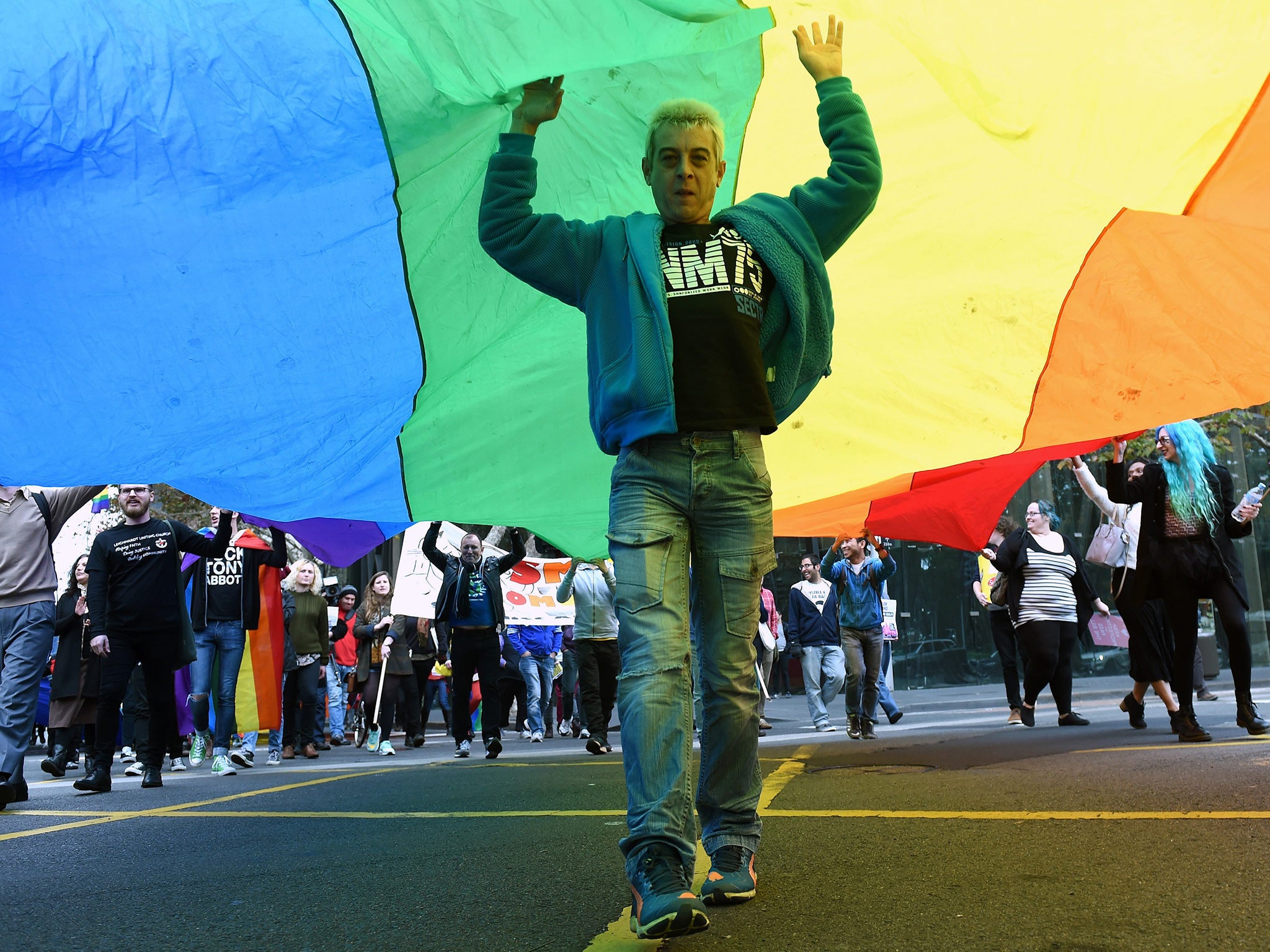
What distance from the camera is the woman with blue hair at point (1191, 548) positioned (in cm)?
668

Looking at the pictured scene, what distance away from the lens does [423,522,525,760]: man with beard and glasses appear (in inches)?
370

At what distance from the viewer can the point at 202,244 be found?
4250 mm

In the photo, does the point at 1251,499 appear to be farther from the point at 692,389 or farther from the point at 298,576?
the point at 298,576

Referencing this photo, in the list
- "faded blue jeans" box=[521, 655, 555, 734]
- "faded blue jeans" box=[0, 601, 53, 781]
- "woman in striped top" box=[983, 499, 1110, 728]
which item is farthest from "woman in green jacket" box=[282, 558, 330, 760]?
"woman in striped top" box=[983, 499, 1110, 728]

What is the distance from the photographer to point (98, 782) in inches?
280

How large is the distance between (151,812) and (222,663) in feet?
11.5

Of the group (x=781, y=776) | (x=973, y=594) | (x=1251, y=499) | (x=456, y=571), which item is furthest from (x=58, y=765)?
(x=973, y=594)

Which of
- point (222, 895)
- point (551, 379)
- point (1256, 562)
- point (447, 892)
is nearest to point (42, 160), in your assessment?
point (551, 379)

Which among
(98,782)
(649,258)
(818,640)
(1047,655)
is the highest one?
(649,258)

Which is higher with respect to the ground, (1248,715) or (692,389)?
(692,389)

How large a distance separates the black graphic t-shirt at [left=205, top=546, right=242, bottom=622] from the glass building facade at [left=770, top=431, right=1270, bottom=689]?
40.3ft

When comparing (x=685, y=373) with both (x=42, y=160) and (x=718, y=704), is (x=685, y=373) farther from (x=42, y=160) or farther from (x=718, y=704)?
(x=42, y=160)

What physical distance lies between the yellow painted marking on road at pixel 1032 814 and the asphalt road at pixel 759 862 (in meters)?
0.02

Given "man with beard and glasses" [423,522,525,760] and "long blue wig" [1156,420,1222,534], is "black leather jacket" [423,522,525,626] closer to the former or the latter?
"man with beard and glasses" [423,522,525,760]
